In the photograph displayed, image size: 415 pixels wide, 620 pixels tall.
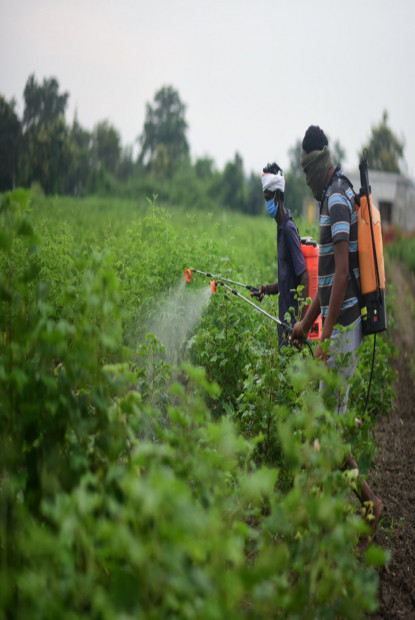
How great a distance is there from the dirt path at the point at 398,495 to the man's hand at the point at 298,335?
1.17m

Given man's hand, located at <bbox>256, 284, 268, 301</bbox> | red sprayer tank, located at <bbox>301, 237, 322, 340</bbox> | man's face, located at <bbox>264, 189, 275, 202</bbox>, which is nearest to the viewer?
man's hand, located at <bbox>256, 284, 268, 301</bbox>

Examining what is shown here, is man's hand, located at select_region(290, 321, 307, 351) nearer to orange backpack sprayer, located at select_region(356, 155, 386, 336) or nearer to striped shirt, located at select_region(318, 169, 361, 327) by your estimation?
striped shirt, located at select_region(318, 169, 361, 327)

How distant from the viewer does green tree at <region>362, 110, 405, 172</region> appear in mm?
52594

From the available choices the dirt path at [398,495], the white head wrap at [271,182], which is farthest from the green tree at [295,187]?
the dirt path at [398,495]

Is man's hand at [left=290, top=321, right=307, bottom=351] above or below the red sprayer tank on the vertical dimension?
below

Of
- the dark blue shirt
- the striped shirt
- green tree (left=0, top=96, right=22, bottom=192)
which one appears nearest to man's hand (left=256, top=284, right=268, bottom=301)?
the dark blue shirt

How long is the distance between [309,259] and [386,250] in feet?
51.8

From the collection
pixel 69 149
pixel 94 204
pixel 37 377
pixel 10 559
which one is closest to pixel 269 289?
pixel 37 377

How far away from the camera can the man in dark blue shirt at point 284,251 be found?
4.19 meters

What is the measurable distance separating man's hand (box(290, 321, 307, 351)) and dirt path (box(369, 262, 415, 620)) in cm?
117

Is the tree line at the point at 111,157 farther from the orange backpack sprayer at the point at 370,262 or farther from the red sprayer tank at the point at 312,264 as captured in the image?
the orange backpack sprayer at the point at 370,262

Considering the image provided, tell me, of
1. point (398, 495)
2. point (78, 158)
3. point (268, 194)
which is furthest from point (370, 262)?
point (78, 158)

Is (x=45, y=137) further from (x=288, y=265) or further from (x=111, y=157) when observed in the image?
(x=111, y=157)

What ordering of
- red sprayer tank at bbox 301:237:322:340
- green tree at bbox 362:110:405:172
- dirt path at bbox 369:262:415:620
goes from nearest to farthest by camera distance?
dirt path at bbox 369:262:415:620 < red sprayer tank at bbox 301:237:322:340 < green tree at bbox 362:110:405:172
